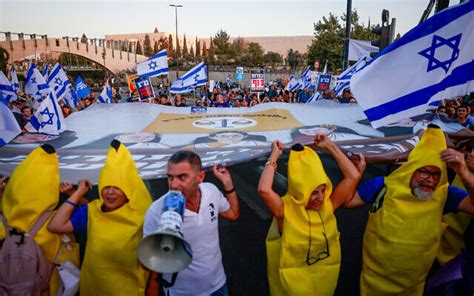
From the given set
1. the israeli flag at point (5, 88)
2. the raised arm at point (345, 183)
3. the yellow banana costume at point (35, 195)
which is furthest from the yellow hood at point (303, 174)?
the israeli flag at point (5, 88)

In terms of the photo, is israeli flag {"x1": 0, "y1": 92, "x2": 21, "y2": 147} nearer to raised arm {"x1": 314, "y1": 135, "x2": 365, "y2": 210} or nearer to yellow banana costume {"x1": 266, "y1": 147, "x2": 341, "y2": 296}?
yellow banana costume {"x1": 266, "y1": 147, "x2": 341, "y2": 296}

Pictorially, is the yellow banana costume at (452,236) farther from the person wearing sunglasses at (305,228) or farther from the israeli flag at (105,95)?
the israeli flag at (105,95)

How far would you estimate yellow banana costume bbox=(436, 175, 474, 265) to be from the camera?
2.60 meters

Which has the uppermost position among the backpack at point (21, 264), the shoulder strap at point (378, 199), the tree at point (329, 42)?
the tree at point (329, 42)

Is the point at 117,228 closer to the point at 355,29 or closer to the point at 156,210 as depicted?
the point at 156,210

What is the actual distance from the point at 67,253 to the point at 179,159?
1176 millimetres

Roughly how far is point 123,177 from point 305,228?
129 cm

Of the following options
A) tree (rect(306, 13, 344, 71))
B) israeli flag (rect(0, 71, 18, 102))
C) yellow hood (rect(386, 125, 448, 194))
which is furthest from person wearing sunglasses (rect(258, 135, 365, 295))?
tree (rect(306, 13, 344, 71))

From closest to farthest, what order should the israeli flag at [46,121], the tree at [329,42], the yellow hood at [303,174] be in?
1. the yellow hood at [303,174]
2. the israeli flag at [46,121]
3. the tree at [329,42]

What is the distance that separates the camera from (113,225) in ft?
7.41

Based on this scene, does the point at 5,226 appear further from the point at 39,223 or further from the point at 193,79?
the point at 193,79

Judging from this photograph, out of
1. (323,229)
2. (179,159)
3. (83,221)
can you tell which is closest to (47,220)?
(83,221)

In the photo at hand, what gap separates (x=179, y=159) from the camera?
2.12 meters

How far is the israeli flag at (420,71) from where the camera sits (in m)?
2.84
